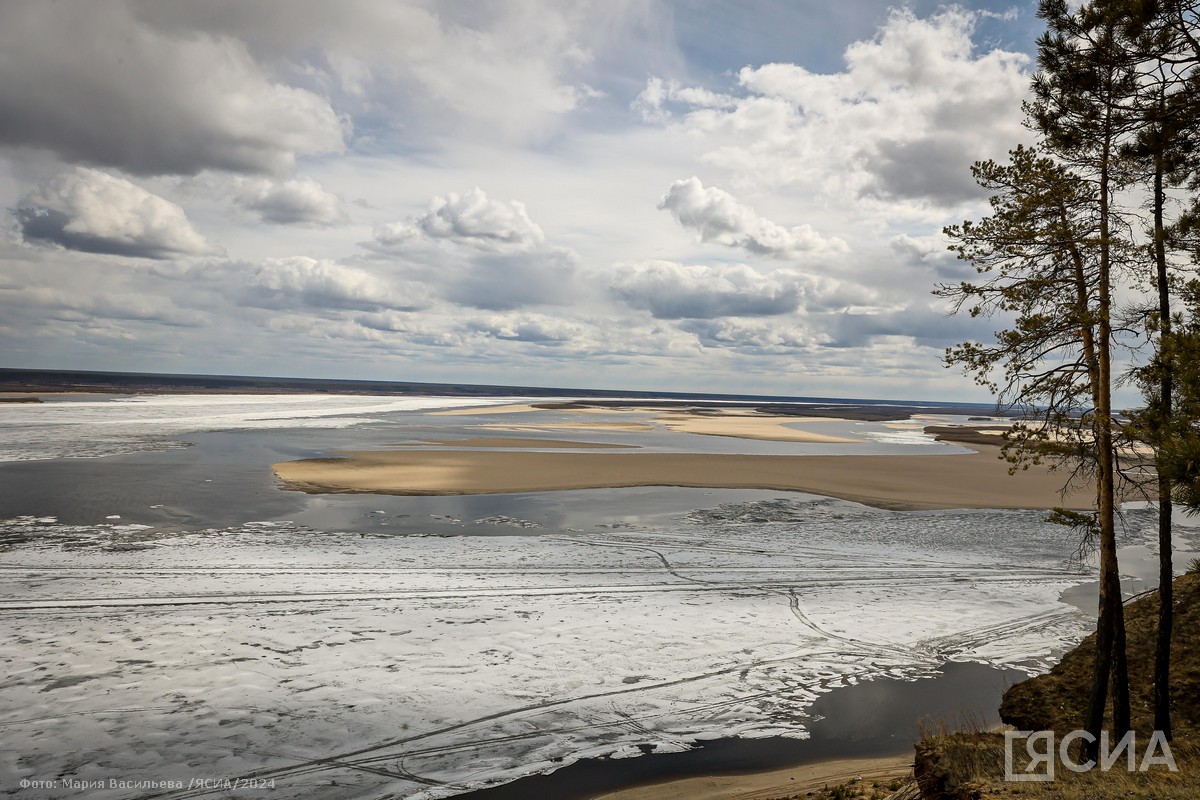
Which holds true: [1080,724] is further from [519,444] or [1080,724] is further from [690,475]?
[519,444]

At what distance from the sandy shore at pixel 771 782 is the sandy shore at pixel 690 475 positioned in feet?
74.2

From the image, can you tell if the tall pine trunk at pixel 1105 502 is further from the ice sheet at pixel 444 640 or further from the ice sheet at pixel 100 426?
the ice sheet at pixel 100 426

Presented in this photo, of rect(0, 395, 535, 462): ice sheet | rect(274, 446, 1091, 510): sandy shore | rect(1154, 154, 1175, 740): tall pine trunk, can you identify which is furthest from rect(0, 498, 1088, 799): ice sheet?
rect(0, 395, 535, 462): ice sheet

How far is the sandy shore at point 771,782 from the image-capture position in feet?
30.7

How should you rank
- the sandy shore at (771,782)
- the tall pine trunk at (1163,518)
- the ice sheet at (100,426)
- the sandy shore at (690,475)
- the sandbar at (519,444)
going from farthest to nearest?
the sandbar at (519,444)
the ice sheet at (100,426)
the sandy shore at (690,475)
the tall pine trunk at (1163,518)
the sandy shore at (771,782)

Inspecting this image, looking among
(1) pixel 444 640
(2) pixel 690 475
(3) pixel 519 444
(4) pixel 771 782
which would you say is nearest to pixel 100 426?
(3) pixel 519 444

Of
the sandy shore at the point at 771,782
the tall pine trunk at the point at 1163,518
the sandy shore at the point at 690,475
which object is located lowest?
the sandy shore at the point at 771,782

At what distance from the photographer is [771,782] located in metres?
9.66

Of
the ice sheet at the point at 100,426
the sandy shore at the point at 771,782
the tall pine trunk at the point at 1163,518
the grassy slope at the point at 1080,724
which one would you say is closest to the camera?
the grassy slope at the point at 1080,724

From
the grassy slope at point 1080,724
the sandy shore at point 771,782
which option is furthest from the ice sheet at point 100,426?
the grassy slope at point 1080,724

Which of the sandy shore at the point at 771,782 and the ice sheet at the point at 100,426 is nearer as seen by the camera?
the sandy shore at the point at 771,782

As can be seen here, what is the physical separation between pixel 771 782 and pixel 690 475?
28.8 metres

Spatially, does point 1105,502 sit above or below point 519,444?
above

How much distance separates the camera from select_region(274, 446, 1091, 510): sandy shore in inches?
1292
